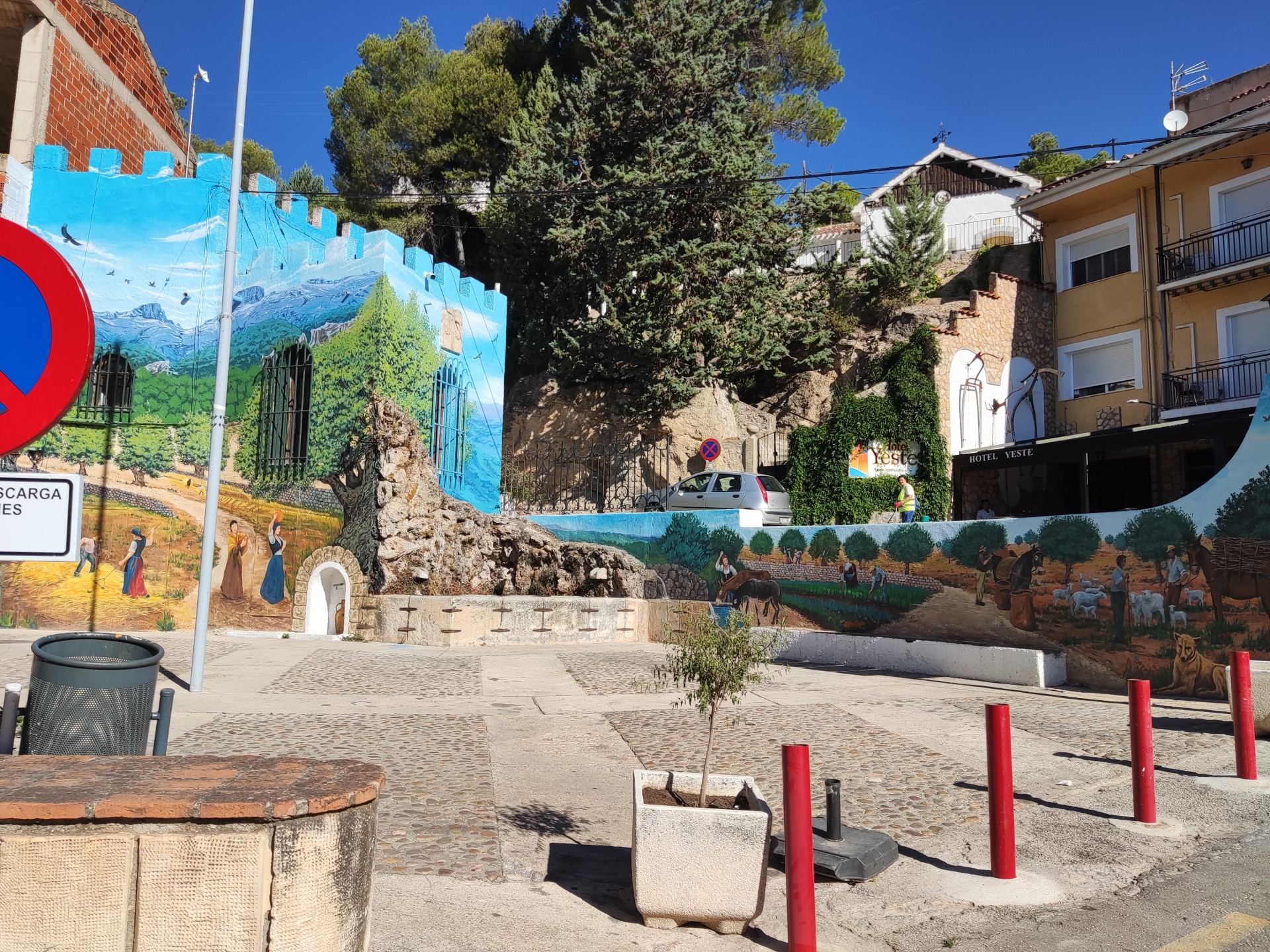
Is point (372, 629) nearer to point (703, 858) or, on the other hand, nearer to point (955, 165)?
point (703, 858)

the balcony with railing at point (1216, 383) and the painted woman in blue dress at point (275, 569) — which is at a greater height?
the balcony with railing at point (1216, 383)

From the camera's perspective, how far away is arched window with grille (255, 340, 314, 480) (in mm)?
17328

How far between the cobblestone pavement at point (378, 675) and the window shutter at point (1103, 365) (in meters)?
20.5

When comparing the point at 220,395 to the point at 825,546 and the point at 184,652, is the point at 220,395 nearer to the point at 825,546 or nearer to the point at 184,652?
the point at 184,652

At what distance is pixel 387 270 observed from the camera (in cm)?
1734

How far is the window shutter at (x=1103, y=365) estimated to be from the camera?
80.9 ft

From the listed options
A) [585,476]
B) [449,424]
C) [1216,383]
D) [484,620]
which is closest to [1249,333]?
[1216,383]

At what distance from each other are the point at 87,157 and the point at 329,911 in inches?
819

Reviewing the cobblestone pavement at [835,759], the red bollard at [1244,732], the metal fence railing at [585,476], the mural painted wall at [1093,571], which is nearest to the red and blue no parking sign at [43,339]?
the cobblestone pavement at [835,759]

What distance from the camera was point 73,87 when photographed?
60.2 feet

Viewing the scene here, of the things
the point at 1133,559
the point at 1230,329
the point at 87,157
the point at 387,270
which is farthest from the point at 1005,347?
the point at 87,157

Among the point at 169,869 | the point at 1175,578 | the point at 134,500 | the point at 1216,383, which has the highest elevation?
the point at 1216,383

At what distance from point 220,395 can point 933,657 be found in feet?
34.9

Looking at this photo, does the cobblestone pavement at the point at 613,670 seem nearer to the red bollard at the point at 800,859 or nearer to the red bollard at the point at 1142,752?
the red bollard at the point at 1142,752
